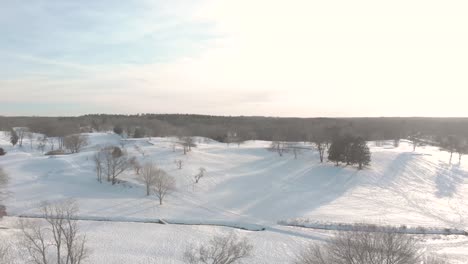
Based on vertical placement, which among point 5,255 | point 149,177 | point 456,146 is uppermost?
point 456,146

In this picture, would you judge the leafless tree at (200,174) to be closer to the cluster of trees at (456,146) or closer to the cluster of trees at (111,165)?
the cluster of trees at (111,165)

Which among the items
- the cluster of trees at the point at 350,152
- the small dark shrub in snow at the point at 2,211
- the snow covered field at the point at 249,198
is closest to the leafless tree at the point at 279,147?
the snow covered field at the point at 249,198

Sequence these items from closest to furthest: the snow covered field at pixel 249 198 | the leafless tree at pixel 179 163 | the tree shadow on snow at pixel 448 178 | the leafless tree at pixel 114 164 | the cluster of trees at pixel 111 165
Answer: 1. the snow covered field at pixel 249 198
2. the leafless tree at pixel 114 164
3. the cluster of trees at pixel 111 165
4. the tree shadow on snow at pixel 448 178
5. the leafless tree at pixel 179 163

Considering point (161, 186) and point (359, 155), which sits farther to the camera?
point (359, 155)

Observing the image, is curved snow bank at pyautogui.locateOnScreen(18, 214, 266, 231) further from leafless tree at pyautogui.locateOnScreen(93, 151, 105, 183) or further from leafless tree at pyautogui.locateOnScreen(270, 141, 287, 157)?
leafless tree at pyautogui.locateOnScreen(270, 141, 287, 157)

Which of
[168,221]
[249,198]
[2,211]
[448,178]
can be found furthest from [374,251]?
[448,178]

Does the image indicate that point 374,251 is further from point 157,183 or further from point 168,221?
point 157,183
